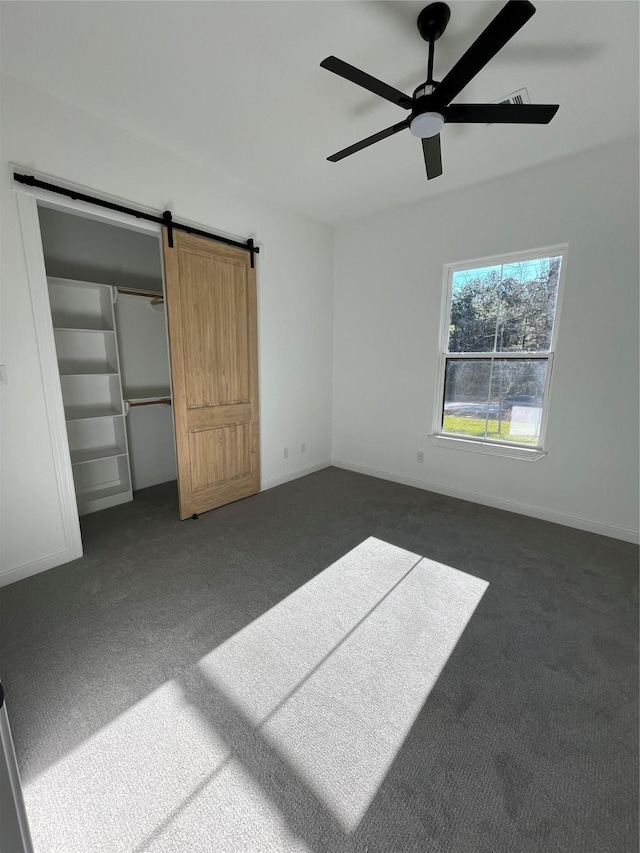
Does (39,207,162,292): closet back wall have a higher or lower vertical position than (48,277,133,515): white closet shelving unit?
higher

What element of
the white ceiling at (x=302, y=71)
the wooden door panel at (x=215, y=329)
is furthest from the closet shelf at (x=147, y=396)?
the white ceiling at (x=302, y=71)

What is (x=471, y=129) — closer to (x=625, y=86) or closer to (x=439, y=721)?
(x=625, y=86)

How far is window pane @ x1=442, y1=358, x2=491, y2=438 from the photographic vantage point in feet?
11.3

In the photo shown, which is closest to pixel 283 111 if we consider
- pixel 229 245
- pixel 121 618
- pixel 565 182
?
pixel 229 245

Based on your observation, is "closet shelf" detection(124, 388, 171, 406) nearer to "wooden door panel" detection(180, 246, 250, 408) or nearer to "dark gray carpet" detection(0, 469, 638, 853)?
"wooden door panel" detection(180, 246, 250, 408)

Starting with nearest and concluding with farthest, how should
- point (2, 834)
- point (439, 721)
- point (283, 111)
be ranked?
point (2, 834)
point (439, 721)
point (283, 111)

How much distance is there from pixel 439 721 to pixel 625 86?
3.45 meters

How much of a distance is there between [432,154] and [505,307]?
1655mm

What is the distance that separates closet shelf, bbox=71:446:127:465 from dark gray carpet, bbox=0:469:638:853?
1.76ft

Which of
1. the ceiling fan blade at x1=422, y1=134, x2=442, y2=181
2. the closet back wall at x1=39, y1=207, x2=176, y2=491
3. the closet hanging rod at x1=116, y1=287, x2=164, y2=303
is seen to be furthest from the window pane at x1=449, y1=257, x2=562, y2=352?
the closet back wall at x1=39, y1=207, x2=176, y2=491

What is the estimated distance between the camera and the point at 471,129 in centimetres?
238

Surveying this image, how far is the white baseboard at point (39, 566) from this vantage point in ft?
7.47

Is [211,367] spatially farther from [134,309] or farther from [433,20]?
[433,20]

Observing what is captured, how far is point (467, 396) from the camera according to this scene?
3.55 meters
